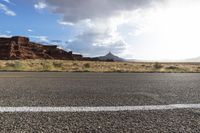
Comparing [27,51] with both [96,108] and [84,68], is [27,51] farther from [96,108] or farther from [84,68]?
[96,108]

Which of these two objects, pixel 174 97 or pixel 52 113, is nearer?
pixel 52 113

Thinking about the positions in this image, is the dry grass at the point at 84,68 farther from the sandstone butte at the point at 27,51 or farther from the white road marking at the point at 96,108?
the sandstone butte at the point at 27,51

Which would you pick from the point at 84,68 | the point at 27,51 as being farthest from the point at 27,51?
the point at 84,68

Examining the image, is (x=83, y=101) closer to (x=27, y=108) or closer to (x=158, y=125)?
(x=27, y=108)

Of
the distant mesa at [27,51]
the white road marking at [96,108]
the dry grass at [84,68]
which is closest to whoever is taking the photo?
the white road marking at [96,108]

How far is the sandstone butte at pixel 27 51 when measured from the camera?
122000 millimetres

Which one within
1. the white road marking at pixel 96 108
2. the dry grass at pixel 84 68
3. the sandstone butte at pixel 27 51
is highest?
the sandstone butte at pixel 27 51

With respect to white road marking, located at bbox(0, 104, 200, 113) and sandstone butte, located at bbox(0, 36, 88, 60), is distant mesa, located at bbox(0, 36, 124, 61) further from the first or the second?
white road marking, located at bbox(0, 104, 200, 113)

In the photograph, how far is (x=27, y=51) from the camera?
13512cm

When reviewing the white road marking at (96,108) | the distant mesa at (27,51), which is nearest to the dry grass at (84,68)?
the white road marking at (96,108)

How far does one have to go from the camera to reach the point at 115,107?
3.65 m

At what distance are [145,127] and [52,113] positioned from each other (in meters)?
1.08

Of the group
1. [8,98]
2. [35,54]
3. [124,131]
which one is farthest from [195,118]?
[35,54]

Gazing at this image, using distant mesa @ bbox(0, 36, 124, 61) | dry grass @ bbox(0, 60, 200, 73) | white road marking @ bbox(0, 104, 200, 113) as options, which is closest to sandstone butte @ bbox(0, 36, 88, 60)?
distant mesa @ bbox(0, 36, 124, 61)
